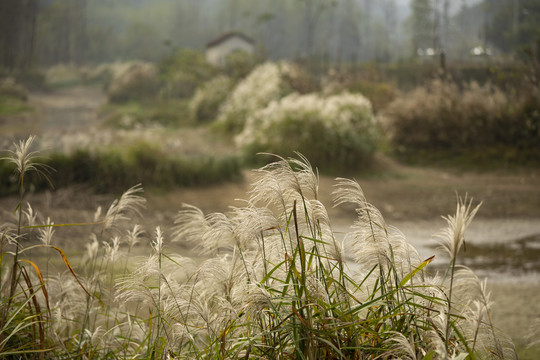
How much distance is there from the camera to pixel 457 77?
748 inches

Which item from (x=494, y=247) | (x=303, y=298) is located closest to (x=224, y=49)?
(x=494, y=247)

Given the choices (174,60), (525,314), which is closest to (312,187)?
(525,314)

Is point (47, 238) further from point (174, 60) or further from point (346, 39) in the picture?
point (346, 39)

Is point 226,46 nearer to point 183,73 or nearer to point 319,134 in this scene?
point 183,73

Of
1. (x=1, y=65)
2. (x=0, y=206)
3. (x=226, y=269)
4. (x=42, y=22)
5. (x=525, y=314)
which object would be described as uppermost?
(x=42, y=22)

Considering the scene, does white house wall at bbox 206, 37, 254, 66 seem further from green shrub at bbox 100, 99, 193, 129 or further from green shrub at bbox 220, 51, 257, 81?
green shrub at bbox 100, 99, 193, 129

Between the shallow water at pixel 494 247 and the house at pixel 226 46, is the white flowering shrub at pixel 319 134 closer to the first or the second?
the shallow water at pixel 494 247

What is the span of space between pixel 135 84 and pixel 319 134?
10302 millimetres

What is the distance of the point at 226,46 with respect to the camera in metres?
21.8

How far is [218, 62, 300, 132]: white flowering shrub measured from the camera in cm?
1394

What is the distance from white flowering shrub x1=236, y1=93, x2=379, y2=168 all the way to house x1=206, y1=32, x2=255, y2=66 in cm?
1114

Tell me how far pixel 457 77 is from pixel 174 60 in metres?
9.87

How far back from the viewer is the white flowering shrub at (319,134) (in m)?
10.1

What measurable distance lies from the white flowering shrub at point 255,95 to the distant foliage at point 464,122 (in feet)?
10.2
